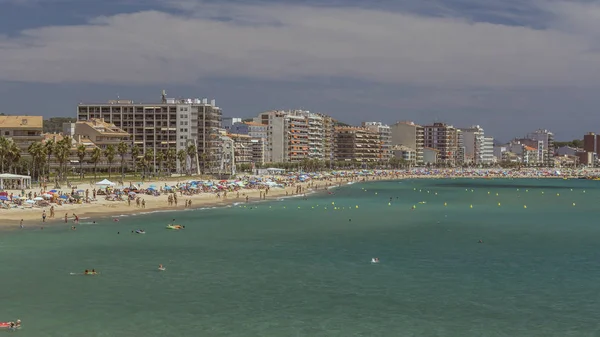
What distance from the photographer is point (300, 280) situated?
117 feet

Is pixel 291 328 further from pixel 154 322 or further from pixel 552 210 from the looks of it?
pixel 552 210

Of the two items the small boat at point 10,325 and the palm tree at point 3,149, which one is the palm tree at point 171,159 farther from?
the small boat at point 10,325

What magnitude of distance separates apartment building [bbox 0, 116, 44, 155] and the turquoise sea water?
194 ft

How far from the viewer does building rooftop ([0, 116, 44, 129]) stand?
112812 mm

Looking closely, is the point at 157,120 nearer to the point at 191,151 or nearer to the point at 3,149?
the point at 191,151

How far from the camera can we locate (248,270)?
3816 cm

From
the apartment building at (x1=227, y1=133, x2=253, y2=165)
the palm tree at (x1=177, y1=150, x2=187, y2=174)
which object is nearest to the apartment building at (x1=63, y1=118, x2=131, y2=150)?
the palm tree at (x1=177, y1=150, x2=187, y2=174)

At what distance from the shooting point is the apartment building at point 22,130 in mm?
112562

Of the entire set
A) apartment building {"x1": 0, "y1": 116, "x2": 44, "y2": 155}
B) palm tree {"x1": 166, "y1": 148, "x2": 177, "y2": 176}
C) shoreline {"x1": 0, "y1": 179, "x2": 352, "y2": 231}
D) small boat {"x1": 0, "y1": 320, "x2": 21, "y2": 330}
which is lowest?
small boat {"x1": 0, "y1": 320, "x2": 21, "y2": 330}

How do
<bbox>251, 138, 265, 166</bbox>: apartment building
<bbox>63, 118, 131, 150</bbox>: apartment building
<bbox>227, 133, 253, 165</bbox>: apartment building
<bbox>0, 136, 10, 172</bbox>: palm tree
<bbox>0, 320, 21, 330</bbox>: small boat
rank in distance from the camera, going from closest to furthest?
<bbox>0, 320, 21, 330</bbox>: small boat, <bbox>0, 136, 10, 172</bbox>: palm tree, <bbox>63, 118, 131, 150</bbox>: apartment building, <bbox>227, 133, 253, 165</bbox>: apartment building, <bbox>251, 138, 265, 166</bbox>: apartment building

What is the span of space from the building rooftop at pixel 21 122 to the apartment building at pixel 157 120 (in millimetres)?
38842

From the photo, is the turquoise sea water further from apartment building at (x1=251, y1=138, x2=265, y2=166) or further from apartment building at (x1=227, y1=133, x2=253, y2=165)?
apartment building at (x1=251, y1=138, x2=265, y2=166)

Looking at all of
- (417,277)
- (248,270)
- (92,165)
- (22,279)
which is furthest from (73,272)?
(92,165)

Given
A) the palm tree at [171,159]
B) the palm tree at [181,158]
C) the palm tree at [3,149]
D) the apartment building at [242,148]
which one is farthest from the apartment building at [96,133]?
the palm tree at [3,149]
